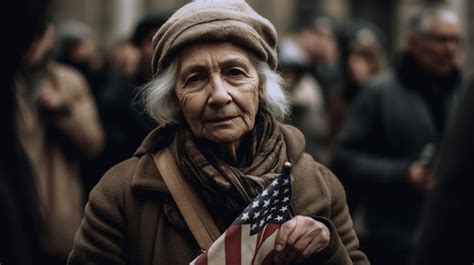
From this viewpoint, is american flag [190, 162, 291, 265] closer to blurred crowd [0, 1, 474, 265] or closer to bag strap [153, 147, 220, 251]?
bag strap [153, 147, 220, 251]

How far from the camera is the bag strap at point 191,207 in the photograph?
354cm

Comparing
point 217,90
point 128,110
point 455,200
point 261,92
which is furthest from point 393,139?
point 455,200

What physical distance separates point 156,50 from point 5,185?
1127 mm

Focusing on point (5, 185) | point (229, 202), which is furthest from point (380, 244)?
point (5, 185)

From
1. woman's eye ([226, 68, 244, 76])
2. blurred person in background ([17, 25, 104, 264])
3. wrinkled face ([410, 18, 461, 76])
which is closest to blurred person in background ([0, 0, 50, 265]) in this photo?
woman's eye ([226, 68, 244, 76])

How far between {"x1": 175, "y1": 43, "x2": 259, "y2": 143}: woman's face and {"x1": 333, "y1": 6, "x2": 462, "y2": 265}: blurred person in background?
287 centimetres

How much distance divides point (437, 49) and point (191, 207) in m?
3.61

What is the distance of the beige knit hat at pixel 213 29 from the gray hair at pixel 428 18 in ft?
11.1

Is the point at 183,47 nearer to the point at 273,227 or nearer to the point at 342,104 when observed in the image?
the point at 273,227

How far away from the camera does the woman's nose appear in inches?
142

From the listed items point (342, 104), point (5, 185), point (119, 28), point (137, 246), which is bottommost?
point (119, 28)

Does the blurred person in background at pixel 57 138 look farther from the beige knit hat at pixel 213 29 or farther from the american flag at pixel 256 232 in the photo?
the american flag at pixel 256 232

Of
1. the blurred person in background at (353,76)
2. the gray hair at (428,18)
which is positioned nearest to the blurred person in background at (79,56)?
the blurred person in background at (353,76)

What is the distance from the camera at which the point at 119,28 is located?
2547cm
